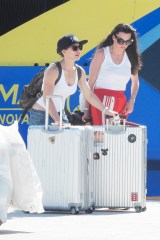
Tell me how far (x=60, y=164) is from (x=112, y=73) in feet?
4.08

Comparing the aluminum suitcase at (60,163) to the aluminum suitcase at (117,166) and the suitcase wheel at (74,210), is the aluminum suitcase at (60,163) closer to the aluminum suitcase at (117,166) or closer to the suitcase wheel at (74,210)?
the suitcase wheel at (74,210)

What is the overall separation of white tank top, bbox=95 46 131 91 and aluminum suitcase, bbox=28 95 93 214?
965mm

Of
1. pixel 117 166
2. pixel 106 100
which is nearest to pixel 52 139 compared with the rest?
pixel 117 166

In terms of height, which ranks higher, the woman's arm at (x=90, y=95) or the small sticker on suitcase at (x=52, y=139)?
the woman's arm at (x=90, y=95)

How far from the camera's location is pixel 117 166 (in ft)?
29.7

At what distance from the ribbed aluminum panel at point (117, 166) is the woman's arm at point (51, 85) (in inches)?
13.2

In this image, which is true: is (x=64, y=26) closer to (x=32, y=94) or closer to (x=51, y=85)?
(x=32, y=94)

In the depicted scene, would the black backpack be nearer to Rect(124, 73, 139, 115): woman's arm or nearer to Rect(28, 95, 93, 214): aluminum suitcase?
Rect(28, 95, 93, 214): aluminum suitcase

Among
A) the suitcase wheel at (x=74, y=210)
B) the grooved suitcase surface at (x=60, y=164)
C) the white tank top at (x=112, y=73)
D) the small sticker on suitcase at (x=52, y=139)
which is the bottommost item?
the suitcase wheel at (x=74, y=210)

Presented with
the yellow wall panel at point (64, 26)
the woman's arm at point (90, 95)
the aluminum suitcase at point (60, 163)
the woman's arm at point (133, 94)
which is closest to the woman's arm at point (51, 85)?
the aluminum suitcase at point (60, 163)

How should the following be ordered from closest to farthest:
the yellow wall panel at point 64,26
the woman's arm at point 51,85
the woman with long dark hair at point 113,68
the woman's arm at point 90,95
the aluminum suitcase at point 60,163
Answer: the aluminum suitcase at point 60,163, the woman's arm at point 51,85, the woman's arm at point 90,95, the woman with long dark hair at point 113,68, the yellow wall panel at point 64,26

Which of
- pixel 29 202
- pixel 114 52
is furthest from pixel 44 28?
pixel 29 202

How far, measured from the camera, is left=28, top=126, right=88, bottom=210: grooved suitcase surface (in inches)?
344

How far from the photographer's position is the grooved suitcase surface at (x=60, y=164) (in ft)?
28.6
